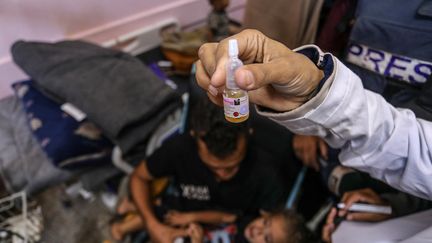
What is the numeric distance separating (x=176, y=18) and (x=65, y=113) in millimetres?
989

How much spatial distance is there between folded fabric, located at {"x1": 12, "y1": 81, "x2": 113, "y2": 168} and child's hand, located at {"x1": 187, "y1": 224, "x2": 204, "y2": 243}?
454 mm

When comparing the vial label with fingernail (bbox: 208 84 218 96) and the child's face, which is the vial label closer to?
fingernail (bbox: 208 84 218 96)

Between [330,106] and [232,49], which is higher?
[232,49]

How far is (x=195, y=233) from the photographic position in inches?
52.1

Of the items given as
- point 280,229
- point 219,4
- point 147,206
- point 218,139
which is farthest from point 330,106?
point 219,4

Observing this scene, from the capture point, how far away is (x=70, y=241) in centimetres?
152

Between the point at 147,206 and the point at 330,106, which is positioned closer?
the point at 330,106

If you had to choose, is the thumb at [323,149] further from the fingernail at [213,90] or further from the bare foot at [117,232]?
the bare foot at [117,232]

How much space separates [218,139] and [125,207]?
→ 61cm

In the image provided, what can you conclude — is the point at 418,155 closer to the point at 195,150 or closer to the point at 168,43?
the point at 195,150

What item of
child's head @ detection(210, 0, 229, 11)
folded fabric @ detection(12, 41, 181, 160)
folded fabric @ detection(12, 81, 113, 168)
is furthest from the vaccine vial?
child's head @ detection(210, 0, 229, 11)

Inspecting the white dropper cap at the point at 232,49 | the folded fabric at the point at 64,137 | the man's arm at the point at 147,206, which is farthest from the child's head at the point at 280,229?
the white dropper cap at the point at 232,49

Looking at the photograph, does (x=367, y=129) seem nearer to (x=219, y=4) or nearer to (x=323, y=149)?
(x=323, y=149)

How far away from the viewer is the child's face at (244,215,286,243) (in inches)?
48.8
